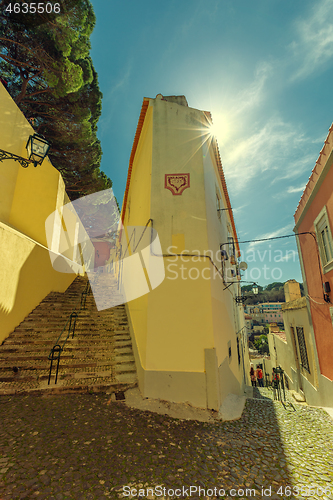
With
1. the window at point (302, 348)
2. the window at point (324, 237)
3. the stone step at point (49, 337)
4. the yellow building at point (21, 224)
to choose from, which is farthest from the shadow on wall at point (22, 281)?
the window at point (302, 348)

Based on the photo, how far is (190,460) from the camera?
3383 mm

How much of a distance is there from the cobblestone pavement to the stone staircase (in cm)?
51

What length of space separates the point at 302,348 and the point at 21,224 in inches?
539

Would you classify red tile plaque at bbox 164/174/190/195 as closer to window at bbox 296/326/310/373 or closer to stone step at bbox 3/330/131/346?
stone step at bbox 3/330/131/346

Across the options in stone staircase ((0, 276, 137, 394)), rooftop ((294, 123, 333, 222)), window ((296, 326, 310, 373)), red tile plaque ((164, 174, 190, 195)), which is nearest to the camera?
stone staircase ((0, 276, 137, 394))

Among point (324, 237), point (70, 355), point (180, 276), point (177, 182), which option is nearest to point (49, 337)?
point (70, 355)

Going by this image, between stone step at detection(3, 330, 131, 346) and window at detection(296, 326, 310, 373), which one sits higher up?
stone step at detection(3, 330, 131, 346)

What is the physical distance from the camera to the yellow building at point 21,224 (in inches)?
301

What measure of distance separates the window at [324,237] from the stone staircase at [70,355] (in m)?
6.55

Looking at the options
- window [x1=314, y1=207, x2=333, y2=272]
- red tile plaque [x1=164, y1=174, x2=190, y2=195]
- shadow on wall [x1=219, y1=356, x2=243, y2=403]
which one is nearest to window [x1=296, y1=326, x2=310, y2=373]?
shadow on wall [x1=219, y1=356, x2=243, y2=403]

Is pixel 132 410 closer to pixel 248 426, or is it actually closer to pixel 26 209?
pixel 248 426

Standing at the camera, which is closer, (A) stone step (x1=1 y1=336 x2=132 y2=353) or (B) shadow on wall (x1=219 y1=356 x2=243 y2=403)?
(B) shadow on wall (x1=219 y1=356 x2=243 y2=403)

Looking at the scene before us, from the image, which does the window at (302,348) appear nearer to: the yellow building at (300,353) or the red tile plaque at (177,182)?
the yellow building at (300,353)

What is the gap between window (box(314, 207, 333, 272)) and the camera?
6.82 m
